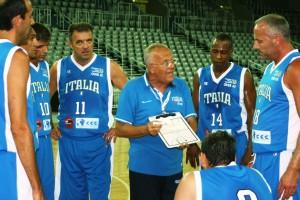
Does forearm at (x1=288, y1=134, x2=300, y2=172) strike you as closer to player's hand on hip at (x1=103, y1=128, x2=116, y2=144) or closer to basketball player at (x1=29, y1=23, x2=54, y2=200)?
player's hand on hip at (x1=103, y1=128, x2=116, y2=144)

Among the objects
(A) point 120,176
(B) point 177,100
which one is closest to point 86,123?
(B) point 177,100

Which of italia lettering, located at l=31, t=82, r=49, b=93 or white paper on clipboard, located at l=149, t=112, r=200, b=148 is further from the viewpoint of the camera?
italia lettering, located at l=31, t=82, r=49, b=93

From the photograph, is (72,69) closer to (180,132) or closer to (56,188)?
(56,188)

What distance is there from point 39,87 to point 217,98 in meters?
1.65

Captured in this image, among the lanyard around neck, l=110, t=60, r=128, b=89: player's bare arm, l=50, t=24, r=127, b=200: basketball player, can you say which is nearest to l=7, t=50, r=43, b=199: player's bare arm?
the lanyard around neck

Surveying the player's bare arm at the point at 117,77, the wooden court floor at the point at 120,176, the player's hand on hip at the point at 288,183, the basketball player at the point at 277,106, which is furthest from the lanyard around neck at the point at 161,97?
the wooden court floor at the point at 120,176

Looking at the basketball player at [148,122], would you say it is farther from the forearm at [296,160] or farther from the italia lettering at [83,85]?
the forearm at [296,160]

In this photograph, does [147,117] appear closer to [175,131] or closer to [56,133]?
[175,131]

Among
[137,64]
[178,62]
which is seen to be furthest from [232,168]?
[178,62]

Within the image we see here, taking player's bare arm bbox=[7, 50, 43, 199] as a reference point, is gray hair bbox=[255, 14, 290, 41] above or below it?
above

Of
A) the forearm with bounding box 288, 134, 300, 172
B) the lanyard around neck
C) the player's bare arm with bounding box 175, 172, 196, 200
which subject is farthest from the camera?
the lanyard around neck

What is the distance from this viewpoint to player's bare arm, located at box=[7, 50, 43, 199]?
2715 millimetres

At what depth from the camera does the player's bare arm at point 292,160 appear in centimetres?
331

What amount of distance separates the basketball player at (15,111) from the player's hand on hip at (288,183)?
1586 mm
